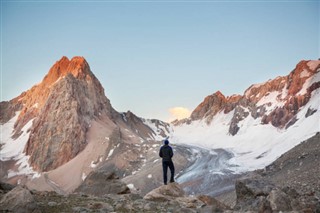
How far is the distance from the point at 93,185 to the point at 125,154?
467 feet

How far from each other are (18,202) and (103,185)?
12142 millimetres

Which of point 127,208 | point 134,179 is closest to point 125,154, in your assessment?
point 134,179

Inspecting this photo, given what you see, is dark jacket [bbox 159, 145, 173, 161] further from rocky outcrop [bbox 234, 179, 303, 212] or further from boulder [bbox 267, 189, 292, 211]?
boulder [bbox 267, 189, 292, 211]

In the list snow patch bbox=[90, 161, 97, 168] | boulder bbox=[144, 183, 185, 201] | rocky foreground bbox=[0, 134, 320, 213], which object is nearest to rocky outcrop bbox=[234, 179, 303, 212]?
rocky foreground bbox=[0, 134, 320, 213]

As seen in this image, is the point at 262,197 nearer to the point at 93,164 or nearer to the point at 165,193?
the point at 165,193

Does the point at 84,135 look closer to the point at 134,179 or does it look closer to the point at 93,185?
the point at 134,179

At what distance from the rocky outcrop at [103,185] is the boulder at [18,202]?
34.8 feet

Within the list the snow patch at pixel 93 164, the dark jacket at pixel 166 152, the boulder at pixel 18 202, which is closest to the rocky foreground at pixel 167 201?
the boulder at pixel 18 202

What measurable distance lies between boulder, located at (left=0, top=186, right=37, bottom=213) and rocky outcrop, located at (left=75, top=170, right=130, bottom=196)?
10.6m

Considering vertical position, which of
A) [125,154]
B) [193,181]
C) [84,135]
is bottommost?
[193,181]

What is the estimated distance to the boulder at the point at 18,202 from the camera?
17.3 metres

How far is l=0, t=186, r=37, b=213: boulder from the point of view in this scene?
56.9 ft

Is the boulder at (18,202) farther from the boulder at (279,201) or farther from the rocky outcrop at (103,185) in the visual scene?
the boulder at (279,201)

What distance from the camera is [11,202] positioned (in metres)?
17.7
